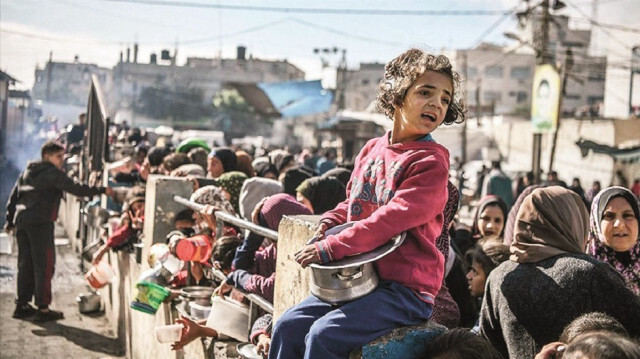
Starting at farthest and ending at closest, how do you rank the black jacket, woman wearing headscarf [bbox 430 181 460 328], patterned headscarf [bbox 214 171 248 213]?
the black jacket < patterned headscarf [bbox 214 171 248 213] < woman wearing headscarf [bbox 430 181 460 328]

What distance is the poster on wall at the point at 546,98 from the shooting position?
1947cm

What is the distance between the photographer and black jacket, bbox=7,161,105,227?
8742 millimetres

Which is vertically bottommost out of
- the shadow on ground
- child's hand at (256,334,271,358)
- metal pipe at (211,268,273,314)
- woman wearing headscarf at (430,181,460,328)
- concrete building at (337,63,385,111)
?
the shadow on ground

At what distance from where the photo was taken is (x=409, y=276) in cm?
259

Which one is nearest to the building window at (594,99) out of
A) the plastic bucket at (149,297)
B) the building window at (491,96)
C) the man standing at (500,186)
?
the building window at (491,96)

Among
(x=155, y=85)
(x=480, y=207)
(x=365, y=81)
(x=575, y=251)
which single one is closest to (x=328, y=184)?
(x=480, y=207)

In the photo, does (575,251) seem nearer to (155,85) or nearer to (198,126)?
(198,126)

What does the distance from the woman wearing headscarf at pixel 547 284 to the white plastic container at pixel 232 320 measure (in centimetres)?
174

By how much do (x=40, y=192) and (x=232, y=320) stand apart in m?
5.38

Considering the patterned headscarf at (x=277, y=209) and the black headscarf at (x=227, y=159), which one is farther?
the black headscarf at (x=227, y=159)

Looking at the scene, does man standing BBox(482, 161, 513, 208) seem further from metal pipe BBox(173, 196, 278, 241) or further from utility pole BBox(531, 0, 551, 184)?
metal pipe BBox(173, 196, 278, 241)

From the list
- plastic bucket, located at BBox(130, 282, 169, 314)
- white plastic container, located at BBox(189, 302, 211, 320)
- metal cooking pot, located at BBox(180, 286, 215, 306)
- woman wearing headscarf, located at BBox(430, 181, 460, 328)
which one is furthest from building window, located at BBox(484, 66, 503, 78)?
woman wearing headscarf, located at BBox(430, 181, 460, 328)

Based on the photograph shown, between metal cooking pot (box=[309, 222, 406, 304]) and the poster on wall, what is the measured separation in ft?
58.9

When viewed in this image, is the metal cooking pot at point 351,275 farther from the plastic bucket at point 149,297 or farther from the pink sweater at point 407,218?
the plastic bucket at point 149,297
